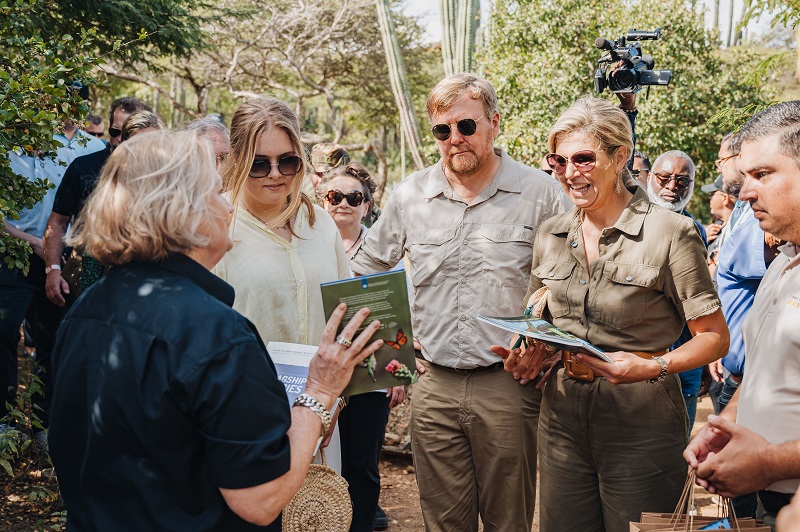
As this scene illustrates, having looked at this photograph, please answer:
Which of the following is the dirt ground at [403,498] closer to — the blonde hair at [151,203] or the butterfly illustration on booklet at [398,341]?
the butterfly illustration on booklet at [398,341]

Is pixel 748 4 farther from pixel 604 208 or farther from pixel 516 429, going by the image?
pixel 516 429

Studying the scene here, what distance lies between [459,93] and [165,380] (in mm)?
2052

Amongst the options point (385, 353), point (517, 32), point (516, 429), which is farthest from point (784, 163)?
point (517, 32)

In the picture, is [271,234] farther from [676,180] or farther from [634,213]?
[676,180]

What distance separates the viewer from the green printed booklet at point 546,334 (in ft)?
8.06

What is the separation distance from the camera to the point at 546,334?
99.9 inches

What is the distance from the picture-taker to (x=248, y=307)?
2865mm

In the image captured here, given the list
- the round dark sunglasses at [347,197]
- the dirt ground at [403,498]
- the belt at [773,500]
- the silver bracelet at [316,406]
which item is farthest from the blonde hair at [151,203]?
the dirt ground at [403,498]

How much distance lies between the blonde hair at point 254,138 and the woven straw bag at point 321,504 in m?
1.01

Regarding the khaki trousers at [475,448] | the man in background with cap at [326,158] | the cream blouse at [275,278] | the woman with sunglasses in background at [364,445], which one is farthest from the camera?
the man in background with cap at [326,158]

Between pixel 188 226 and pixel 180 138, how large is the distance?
9.9 inches

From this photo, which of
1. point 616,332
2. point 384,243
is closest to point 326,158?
point 384,243

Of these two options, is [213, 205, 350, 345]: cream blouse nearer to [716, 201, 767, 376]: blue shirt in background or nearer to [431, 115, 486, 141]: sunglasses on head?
[431, 115, 486, 141]: sunglasses on head

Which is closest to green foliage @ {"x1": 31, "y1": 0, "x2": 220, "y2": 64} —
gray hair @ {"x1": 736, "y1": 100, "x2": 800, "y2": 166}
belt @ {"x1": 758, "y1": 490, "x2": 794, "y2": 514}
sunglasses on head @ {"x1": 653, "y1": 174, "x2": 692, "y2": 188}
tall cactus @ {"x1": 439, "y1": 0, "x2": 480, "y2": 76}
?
sunglasses on head @ {"x1": 653, "y1": 174, "x2": 692, "y2": 188}
